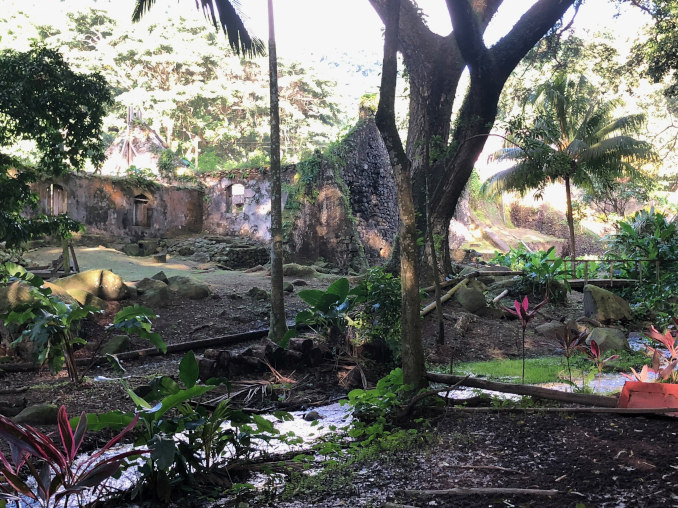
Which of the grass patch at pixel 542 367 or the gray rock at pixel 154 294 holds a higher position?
the gray rock at pixel 154 294

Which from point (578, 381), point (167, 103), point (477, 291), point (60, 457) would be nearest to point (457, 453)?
point (60, 457)

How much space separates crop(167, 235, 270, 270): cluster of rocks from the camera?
2000cm

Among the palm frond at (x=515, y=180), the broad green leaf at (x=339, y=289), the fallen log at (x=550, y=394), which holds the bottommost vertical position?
the fallen log at (x=550, y=394)

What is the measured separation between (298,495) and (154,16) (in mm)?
28937

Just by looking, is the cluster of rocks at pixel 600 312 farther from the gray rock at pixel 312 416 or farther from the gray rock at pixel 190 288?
the gray rock at pixel 190 288

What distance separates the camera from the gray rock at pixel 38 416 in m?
4.55

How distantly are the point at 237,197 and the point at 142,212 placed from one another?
12.0 ft

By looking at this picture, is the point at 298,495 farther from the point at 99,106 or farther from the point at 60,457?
the point at 99,106

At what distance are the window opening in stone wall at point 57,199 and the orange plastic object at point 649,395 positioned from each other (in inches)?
778

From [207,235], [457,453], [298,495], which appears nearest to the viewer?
[298,495]

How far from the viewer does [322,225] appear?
19.0 meters

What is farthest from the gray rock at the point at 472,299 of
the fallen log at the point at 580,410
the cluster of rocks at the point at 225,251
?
the cluster of rocks at the point at 225,251

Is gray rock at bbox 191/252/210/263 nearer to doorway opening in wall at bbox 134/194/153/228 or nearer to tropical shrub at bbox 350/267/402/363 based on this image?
doorway opening in wall at bbox 134/194/153/228

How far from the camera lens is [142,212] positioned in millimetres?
22453
